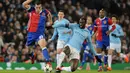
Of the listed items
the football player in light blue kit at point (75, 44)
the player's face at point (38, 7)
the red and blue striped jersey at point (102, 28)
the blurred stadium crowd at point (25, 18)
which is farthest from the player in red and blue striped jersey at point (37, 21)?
the blurred stadium crowd at point (25, 18)

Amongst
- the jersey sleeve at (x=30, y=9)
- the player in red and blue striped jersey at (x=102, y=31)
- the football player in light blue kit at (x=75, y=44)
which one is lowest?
the football player in light blue kit at (x=75, y=44)

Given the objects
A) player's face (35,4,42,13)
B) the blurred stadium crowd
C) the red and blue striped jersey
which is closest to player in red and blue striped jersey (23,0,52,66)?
player's face (35,4,42,13)

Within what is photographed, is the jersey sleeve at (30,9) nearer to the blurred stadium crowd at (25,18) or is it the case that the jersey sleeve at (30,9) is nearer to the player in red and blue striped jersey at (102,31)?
the player in red and blue striped jersey at (102,31)

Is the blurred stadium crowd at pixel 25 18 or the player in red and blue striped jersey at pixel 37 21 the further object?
the blurred stadium crowd at pixel 25 18

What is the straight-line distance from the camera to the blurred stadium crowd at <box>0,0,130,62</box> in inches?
966

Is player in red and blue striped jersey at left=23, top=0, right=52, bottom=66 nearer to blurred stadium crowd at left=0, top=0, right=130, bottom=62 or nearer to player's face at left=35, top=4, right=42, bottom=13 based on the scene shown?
player's face at left=35, top=4, right=42, bottom=13

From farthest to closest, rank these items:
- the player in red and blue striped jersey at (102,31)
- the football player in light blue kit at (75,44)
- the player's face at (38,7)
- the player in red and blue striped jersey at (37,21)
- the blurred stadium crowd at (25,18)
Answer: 1. the blurred stadium crowd at (25,18)
2. the player in red and blue striped jersey at (102,31)
3. the player in red and blue striped jersey at (37,21)
4. the player's face at (38,7)
5. the football player in light blue kit at (75,44)

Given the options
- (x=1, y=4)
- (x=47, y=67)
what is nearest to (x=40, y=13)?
(x=47, y=67)

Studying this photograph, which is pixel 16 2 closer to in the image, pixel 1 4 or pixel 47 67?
pixel 1 4

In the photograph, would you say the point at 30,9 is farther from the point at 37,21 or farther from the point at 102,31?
the point at 102,31

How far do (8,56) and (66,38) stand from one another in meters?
5.91

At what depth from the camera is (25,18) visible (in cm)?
2644

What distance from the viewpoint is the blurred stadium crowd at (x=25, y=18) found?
24.5m

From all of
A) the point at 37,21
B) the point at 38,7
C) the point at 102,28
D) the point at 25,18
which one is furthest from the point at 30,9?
the point at 25,18
